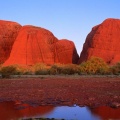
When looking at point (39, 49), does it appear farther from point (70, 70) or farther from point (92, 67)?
point (92, 67)

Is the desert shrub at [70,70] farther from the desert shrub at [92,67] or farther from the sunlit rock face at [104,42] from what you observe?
the sunlit rock face at [104,42]

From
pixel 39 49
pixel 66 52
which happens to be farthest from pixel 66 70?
pixel 39 49

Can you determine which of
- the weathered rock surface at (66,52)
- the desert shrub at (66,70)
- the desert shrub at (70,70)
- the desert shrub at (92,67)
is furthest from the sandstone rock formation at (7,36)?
the desert shrub at (92,67)

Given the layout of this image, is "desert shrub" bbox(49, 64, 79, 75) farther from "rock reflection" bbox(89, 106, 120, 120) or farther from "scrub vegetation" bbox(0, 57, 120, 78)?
"rock reflection" bbox(89, 106, 120, 120)

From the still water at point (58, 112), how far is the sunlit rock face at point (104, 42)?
37.0 metres

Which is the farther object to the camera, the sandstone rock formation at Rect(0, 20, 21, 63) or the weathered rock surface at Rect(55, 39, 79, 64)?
the sandstone rock formation at Rect(0, 20, 21, 63)

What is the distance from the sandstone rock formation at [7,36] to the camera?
56000mm

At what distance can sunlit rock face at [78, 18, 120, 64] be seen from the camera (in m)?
50.3

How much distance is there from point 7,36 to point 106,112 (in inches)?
1881

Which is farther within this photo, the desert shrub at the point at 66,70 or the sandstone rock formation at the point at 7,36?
the sandstone rock formation at the point at 7,36

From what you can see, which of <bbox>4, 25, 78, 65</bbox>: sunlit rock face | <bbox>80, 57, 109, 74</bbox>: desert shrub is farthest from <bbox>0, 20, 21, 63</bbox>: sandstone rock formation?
<bbox>80, 57, 109, 74</bbox>: desert shrub

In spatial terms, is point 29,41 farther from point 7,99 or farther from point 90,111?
point 90,111

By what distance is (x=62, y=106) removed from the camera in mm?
12688

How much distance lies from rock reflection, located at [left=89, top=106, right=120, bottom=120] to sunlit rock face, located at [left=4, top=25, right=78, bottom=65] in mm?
41800
